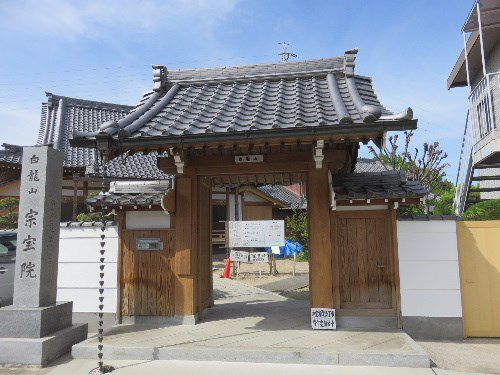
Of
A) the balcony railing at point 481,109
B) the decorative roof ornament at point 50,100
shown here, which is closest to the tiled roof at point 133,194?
the balcony railing at point 481,109

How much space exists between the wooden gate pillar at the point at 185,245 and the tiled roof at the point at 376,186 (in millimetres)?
2681

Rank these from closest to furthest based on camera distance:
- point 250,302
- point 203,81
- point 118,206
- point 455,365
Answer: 1. point 455,365
2. point 118,206
3. point 203,81
4. point 250,302

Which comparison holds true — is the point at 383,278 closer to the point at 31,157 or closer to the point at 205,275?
the point at 205,275

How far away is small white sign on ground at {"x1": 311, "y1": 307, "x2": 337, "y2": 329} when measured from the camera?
645 centimetres

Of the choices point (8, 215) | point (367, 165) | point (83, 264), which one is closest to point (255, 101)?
point (83, 264)

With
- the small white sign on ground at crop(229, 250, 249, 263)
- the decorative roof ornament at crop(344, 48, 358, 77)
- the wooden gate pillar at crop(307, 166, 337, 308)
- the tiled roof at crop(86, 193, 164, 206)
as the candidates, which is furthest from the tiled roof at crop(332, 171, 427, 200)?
the small white sign on ground at crop(229, 250, 249, 263)

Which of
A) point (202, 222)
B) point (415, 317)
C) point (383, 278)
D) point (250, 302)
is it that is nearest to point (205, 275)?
point (202, 222)

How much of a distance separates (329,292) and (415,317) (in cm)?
153

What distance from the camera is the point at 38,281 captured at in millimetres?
6035

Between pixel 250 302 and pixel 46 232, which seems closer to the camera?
pixel 46 232

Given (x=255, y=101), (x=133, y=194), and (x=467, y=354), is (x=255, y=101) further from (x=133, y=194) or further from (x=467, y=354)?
(x=467, y=354)

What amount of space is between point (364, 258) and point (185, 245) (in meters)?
3.26

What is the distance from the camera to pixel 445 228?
6703 millimetres

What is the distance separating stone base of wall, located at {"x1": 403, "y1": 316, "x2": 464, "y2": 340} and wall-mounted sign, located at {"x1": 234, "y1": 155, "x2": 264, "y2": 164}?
374 centimetres
